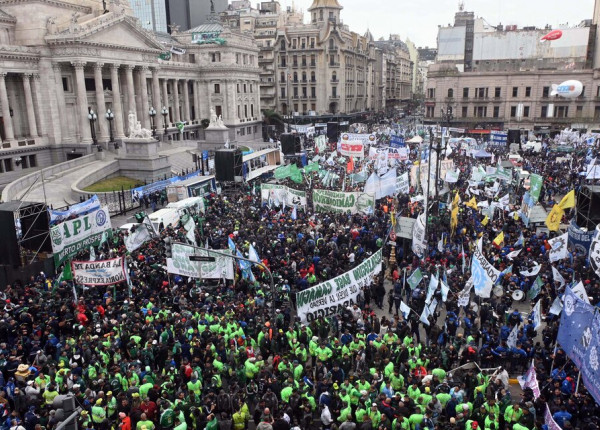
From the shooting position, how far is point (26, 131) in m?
46.8

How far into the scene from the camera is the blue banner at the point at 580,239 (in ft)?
58.7

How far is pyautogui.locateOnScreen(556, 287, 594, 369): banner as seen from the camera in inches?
405

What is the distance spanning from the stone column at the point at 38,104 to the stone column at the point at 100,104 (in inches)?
194

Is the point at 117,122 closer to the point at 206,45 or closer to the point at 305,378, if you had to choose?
the point at 206,45

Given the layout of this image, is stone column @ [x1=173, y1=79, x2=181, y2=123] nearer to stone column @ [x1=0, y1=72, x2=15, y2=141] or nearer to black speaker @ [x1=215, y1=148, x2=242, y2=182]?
stone column @ [x1=0, y1=72, x2=15, y2=141]

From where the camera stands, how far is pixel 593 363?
9.77m

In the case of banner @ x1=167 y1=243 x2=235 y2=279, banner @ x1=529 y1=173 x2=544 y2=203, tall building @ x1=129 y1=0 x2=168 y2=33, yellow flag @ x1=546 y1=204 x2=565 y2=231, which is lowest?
banner @ x1=167 y1=243 x2=235 y2=279

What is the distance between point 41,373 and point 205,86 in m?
62.2

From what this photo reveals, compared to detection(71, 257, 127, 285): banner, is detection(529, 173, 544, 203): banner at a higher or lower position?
higher

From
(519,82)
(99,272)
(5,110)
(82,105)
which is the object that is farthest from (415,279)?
(519,82)

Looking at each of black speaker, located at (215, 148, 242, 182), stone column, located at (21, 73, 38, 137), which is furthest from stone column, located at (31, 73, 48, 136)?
black speaker, located at (215, 148, 242, 182)

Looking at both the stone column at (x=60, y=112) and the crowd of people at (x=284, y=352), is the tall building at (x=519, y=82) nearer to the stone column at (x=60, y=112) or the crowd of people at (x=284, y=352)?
the stone column at (x=60, y=112)

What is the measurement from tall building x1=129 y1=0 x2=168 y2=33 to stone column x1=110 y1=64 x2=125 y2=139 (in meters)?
94.8

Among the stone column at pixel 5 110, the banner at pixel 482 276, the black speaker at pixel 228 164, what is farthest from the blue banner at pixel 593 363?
the stone column at pixel 5 110
